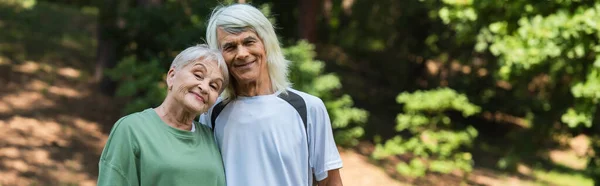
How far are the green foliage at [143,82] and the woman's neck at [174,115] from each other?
562cm

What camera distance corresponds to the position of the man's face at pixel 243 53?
2654 mm

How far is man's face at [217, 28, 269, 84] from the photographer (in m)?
2.65

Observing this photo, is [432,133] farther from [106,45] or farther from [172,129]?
[172,129]

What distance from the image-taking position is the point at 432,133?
9.44m

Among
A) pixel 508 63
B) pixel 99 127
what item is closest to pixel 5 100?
pixel 99 127

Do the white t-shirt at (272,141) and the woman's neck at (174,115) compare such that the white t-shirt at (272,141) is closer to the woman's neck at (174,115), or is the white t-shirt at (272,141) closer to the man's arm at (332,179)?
the man's arm at (332,179)

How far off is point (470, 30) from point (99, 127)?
5381mm

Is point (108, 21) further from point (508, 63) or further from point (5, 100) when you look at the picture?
point (508, 63)

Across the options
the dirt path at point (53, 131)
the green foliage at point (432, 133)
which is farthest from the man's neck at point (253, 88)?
the green foliage at point (432, 133)

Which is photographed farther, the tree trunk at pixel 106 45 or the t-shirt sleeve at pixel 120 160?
the tree trunk at pixel 106 45

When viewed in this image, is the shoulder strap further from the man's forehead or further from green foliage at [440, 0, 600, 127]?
green foliage at [440, 0, 600, 127]

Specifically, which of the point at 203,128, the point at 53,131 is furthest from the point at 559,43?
the point at 53,131

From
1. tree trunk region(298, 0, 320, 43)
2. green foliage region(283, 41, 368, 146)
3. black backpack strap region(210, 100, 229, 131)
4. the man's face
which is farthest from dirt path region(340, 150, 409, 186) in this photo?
the man's face

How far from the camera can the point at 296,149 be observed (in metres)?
2.70
